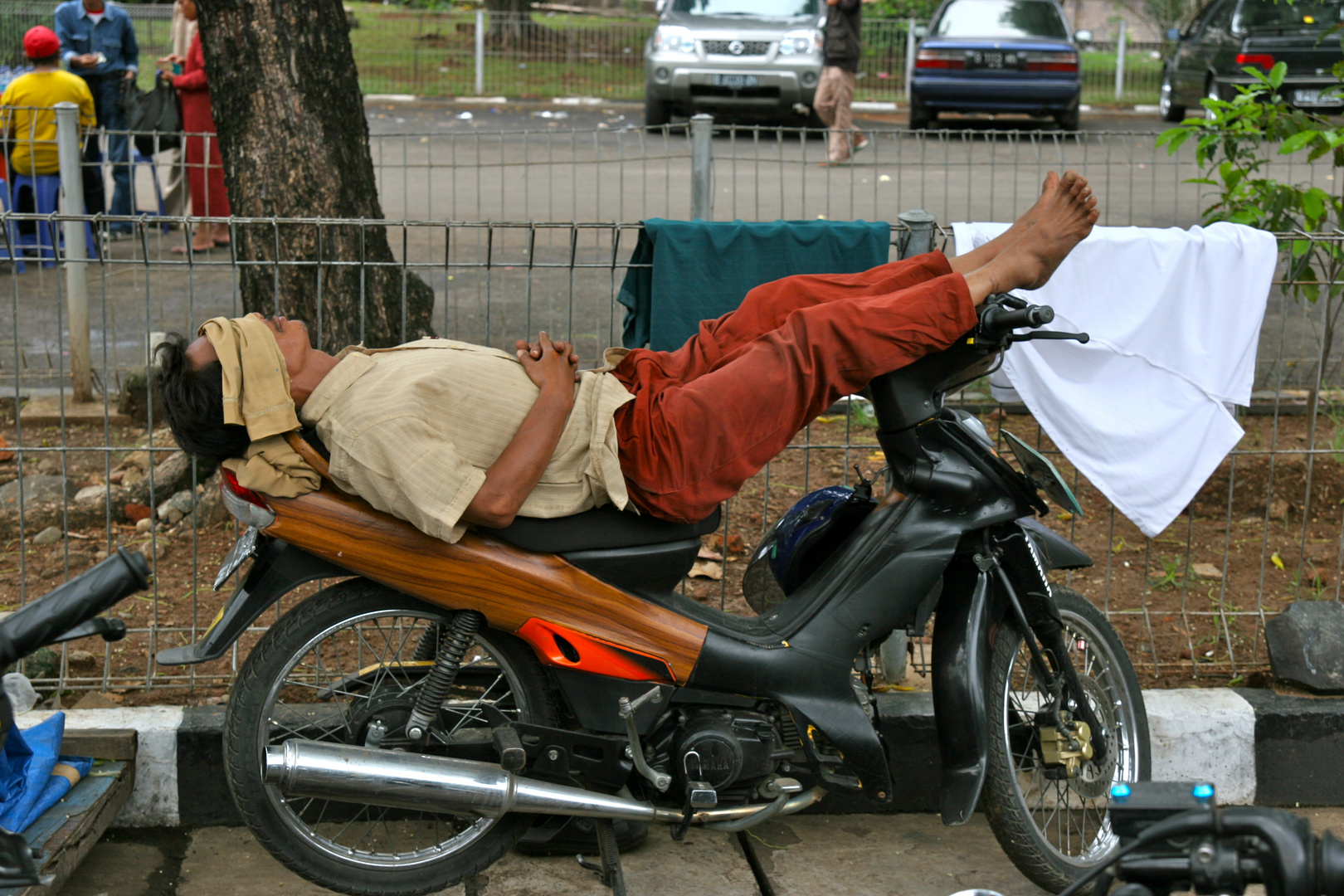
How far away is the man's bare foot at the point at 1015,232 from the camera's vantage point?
10.2ft

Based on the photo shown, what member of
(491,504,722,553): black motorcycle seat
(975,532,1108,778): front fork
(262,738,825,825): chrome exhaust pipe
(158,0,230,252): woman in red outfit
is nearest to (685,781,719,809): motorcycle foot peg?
(262,738,825,825): chrome exhaust pipe

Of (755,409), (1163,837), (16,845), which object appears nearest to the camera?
(1163,837)

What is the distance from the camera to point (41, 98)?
8.92 meters

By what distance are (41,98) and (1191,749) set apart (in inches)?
336

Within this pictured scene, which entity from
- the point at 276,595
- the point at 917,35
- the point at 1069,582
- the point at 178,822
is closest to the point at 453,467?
the point at 276,595

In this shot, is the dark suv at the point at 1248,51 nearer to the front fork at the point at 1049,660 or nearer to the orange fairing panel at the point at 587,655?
the front fork at the point at 1049,660

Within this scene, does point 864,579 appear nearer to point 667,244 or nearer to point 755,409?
point 755,409

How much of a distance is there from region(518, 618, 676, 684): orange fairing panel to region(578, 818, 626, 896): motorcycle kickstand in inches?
14.0

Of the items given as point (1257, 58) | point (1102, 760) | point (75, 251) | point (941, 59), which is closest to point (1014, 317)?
point (1102, 760)

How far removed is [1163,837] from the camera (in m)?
1.43

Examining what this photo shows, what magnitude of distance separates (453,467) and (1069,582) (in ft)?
9.08

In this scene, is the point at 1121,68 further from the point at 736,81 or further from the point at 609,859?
the point at 609,859

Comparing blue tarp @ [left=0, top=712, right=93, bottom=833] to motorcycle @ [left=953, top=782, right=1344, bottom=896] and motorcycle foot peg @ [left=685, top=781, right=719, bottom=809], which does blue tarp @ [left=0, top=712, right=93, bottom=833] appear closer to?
motorcycle foot peg @ [left=685, top=781, right=719, bottom=809]

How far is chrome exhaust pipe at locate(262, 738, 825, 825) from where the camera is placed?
2725mm
